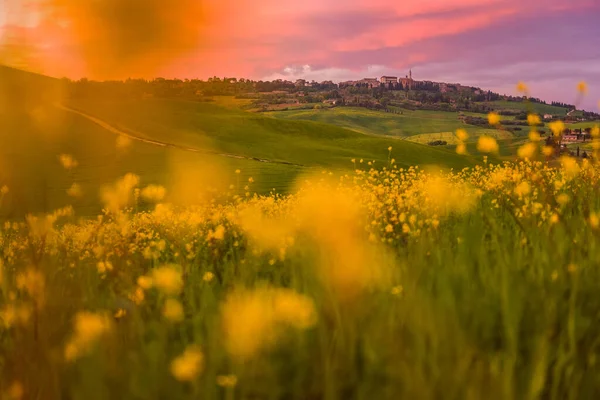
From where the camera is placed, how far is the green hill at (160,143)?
3922 centimetres

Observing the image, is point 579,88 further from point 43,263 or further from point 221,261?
point 43,263

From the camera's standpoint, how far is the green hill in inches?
1544

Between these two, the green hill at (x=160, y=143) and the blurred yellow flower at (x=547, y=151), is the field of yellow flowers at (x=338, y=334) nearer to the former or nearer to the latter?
the blurred yellow flower at (x=547, y=151)

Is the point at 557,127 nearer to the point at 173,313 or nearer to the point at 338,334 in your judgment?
the point at 338,334

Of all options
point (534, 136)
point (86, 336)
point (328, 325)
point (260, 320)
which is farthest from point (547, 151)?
point (86, 336)

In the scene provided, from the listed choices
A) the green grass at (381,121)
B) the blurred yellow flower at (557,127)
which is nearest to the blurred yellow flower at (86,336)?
the blurred yellow flower at (557,127)

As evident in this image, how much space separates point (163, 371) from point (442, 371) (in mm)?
1149

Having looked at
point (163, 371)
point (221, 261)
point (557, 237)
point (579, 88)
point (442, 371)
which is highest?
point (579, 88)

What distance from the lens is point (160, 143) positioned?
51.6 metres

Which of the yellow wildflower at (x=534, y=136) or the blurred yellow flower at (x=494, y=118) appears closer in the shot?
the blurred yellow flower at (x=494, y=118)

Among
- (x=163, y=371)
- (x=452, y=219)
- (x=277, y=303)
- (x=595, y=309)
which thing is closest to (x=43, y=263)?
(x=163, y=371)

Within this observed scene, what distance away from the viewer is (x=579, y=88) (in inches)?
153

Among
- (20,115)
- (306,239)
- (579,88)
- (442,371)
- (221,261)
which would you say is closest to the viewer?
(442,371)

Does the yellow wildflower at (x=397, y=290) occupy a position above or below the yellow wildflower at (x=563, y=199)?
below
